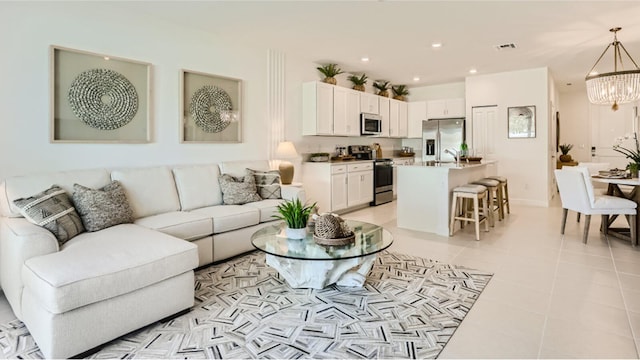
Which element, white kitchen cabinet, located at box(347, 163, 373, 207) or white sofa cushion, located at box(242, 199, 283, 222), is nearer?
white sofa cushion, located at box(242, 199, 283, 222)

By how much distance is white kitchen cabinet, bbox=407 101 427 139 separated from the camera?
7.78m

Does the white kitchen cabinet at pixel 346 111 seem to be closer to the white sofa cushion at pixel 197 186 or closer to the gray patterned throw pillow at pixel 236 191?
the gray patterned throw pillow at pixel 236 191

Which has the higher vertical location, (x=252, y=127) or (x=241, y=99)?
(x=241, y=99)

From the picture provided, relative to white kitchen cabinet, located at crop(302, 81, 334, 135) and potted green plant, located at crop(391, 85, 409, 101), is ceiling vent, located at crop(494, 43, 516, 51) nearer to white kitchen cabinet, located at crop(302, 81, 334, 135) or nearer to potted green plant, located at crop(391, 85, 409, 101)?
white kitchen cabinet, located at crop(302, 81, 334, 135)

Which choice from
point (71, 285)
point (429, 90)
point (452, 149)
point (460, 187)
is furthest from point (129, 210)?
point (429, 90)

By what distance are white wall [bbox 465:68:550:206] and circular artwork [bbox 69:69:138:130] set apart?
6.07 meters

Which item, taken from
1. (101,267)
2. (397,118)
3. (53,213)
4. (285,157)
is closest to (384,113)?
(397,118)

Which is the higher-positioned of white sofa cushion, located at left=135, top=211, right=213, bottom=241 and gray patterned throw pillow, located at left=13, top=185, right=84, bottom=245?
gray patterned throw pillow, located at left=13, top=185, right=84, bottom=245

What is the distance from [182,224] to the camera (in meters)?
3.10

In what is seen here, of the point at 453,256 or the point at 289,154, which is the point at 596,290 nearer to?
the point at 453,256

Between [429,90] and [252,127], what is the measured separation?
474cm

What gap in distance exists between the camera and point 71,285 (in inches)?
72.6

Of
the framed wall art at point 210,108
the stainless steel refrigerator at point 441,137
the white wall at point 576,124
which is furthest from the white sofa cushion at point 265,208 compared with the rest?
the white wall at point 576,124

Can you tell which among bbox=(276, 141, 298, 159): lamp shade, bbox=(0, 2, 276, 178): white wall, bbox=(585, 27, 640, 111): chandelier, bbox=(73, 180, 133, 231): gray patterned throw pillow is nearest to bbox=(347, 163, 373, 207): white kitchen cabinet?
bbox=(276, 141, 298, 159): lamp shade
